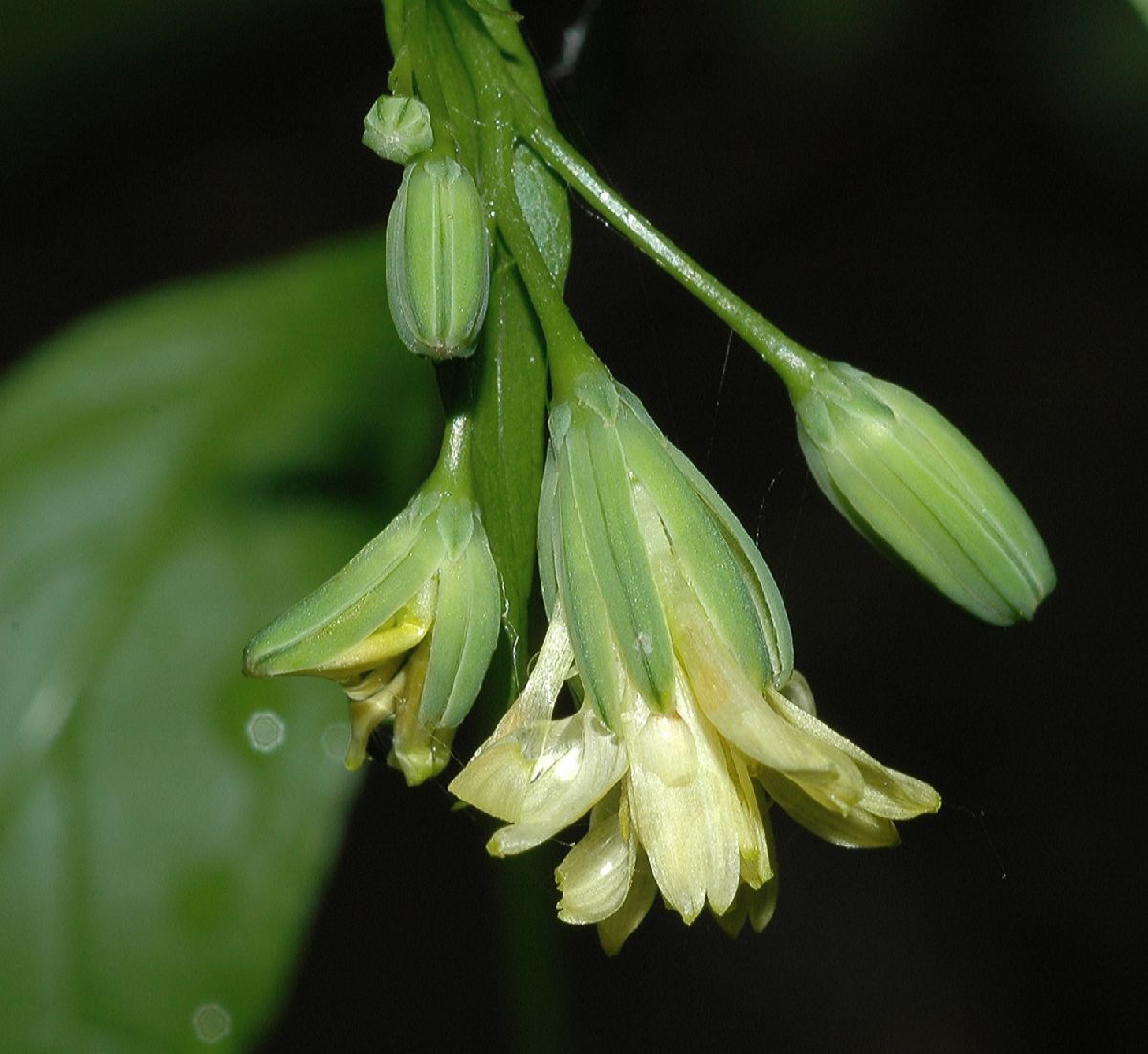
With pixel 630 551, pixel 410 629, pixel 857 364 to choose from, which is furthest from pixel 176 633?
pixel 857 364

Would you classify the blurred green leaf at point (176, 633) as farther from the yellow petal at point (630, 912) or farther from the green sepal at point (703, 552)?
the green sepal at point (703, 552)

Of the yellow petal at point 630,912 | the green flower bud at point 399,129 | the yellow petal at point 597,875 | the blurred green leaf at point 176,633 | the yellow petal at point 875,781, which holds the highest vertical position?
the green flower bud at point 399,129

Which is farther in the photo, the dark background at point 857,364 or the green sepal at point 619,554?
the dark background at point 857,364

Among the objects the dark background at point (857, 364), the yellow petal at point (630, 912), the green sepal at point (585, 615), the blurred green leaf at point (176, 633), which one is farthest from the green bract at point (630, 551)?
the dark background at point (857, 364)

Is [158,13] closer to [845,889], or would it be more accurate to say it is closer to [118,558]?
[118,558]

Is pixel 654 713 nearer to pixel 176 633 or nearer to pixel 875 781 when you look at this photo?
pixel 875 781

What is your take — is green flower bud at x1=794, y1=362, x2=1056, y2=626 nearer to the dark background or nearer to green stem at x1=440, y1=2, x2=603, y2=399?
green stem at x1=440, y1=2, x2=603, y2=399
